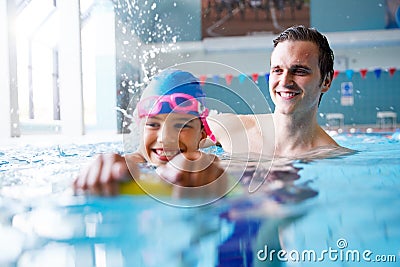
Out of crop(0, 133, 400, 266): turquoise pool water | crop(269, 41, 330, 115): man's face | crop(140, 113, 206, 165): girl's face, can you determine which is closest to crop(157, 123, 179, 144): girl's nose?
Result: crop(140, 113, 206, 165): girl's face

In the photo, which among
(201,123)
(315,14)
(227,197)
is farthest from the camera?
(315,14)

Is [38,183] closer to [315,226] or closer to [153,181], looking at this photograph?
[153,181]

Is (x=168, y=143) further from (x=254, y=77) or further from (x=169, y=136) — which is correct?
(x=254, y=77)

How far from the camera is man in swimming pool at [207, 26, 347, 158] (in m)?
1.67

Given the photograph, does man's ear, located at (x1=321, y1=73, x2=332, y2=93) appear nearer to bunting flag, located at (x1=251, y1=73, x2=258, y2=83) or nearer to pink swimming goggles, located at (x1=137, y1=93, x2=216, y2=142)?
pink swimming goggles, located at (x1=137, y1=93, x2=216, y2=142)

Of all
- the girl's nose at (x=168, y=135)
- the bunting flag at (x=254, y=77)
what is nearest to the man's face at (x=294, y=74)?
the girl's nose at (x=168, y=135)

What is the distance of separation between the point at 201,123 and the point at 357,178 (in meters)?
0.44

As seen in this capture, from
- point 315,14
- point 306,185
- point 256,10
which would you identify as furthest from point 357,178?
point 256,10

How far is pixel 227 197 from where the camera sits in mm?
1005

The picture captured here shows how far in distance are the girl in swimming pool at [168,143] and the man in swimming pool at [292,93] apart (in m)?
0.22

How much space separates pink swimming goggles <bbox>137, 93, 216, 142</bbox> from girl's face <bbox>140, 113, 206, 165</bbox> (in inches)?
0.6

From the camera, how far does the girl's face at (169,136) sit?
3.94 ft

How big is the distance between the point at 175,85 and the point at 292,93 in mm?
556

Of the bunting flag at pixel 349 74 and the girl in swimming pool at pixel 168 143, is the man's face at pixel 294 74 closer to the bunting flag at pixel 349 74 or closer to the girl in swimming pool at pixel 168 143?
the girl in swimming pool at pixel 168 143
